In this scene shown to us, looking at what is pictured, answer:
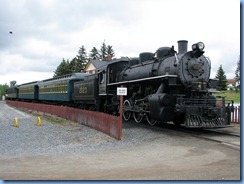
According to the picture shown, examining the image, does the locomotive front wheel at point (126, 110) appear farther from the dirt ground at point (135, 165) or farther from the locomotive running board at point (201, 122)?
the dirt ground at point (135, 165)

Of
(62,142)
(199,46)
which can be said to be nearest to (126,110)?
(199,46)

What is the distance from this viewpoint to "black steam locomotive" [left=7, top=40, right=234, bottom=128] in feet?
35.7

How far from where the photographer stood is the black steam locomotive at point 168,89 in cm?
1088

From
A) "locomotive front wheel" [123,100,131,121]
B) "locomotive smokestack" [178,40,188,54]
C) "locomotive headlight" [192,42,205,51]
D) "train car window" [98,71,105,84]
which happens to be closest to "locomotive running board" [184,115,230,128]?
"locomotive headlight" [192,42,205,51]

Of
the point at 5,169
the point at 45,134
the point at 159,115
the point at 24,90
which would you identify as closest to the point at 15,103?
the point at 24,90

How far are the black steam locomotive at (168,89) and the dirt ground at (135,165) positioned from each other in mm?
2569

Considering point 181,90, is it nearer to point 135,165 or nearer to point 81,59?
point 135,165

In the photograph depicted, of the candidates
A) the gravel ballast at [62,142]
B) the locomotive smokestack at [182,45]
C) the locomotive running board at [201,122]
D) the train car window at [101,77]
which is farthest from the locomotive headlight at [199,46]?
the train car window at [101,77]

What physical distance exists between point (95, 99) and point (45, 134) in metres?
6.26

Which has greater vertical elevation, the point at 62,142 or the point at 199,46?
the point at 199,46

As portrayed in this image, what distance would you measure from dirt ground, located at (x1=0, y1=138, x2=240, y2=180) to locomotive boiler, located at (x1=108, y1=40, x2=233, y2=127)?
2.44 metres

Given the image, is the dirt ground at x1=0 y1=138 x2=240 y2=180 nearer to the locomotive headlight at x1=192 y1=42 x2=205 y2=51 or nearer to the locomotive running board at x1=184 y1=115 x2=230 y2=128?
the locomotive running board at x1=184 y1=115 x2=230 y2=128

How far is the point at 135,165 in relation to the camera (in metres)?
6.54

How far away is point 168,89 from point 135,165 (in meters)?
6.09
